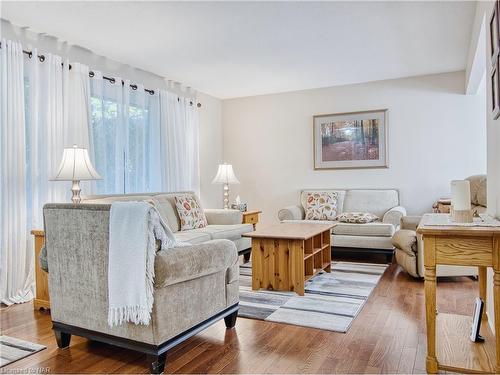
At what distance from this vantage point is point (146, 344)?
78.2 inches

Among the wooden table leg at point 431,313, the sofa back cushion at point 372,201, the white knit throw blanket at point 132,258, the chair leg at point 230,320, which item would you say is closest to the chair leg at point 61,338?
the white knit throw blanket at point 132,258

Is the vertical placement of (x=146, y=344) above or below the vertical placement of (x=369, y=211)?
below

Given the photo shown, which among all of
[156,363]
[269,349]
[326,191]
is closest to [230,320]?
[269,349]

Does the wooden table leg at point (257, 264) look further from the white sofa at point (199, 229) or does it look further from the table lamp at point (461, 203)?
the table lamp at point (461, 203)

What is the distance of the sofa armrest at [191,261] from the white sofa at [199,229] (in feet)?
4.56

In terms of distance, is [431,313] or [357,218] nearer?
[431,313]

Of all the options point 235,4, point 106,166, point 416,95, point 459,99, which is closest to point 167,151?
point 106,166

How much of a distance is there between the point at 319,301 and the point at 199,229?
5.65 feet

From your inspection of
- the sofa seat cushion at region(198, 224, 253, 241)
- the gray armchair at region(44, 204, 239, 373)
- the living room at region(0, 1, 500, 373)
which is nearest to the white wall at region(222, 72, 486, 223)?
the living room at region(0, 1, 500, 373)

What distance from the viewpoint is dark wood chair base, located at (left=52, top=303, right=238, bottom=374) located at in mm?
1973

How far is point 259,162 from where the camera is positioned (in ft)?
20.9

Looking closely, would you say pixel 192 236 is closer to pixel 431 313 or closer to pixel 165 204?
pixel 165 204

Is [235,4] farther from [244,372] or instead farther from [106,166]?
[244,372]

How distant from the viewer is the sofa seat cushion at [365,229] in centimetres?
452
